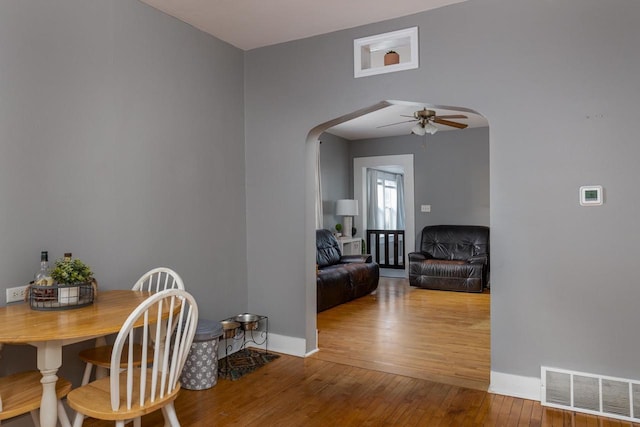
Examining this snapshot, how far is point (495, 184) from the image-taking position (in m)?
3.14

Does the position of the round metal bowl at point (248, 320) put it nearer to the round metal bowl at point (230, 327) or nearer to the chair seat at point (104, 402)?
the round metal bowl at point (230, 327)

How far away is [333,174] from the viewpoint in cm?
831

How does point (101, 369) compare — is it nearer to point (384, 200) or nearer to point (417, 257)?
point (417, 257)

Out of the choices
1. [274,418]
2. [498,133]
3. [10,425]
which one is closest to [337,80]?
[498,133]

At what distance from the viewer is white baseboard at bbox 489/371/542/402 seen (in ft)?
9.82

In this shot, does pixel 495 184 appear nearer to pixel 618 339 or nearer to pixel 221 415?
pixel 618 339

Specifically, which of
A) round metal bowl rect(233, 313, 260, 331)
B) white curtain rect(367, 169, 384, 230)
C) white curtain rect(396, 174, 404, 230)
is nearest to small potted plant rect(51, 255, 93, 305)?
round metal bowl rect(233, 313, 260, 331)

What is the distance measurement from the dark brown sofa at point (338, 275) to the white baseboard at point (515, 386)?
2.76 m

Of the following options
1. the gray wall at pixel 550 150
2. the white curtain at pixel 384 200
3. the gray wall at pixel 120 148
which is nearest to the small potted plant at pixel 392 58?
the gray wall at pixel 550 150

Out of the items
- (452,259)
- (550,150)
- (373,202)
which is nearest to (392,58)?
(550,150)

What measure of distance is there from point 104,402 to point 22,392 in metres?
0.41

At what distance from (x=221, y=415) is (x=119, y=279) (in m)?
1.14

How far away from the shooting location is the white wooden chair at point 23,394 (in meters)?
1.84

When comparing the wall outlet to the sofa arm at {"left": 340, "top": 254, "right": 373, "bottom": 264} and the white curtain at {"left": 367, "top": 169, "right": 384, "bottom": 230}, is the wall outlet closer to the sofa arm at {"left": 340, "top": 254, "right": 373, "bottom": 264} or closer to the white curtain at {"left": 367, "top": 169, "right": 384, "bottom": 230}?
the sofa arm at {"left": 340, "top": 254, "right": 373, "bottom": 264}
